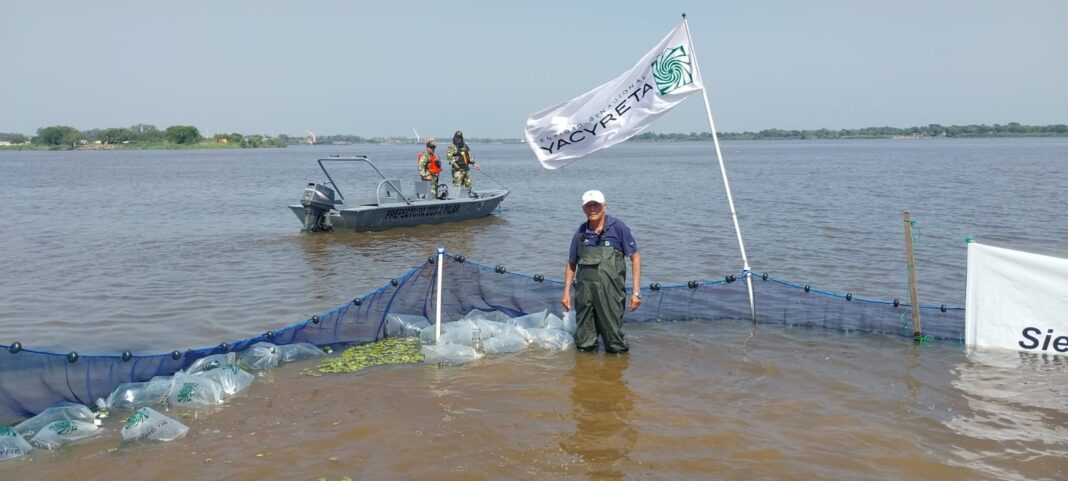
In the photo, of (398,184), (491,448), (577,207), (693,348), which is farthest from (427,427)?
(577,207)

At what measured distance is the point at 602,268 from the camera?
6793mm

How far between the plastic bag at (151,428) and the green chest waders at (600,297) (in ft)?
11.2

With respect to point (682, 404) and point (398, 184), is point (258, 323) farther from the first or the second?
point (398, 184)

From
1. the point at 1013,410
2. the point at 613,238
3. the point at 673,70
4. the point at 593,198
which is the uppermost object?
the point at 673,70

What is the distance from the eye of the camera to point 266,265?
13.6m

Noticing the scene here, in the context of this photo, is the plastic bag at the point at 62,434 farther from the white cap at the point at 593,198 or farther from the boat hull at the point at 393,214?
the boat hull at the point at 393,214

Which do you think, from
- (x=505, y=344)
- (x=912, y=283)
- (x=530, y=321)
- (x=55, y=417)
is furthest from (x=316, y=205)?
(x=912, y=283)

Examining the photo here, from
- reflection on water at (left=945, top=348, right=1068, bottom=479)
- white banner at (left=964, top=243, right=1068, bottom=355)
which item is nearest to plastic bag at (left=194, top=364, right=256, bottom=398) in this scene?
reflection on water at (left=945, top=348, right=1068, bottom=479)

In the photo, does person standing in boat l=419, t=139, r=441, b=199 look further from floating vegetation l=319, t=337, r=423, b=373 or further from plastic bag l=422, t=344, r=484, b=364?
plastic bag l=422, t=344, r=484, b=364

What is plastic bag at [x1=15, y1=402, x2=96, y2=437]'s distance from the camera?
215 inches

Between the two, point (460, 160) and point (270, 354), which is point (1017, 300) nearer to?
point (270, 354)

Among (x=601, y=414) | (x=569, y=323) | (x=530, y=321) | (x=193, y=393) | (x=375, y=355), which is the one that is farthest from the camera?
(x=530, y=321)

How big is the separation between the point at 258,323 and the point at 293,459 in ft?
15.1

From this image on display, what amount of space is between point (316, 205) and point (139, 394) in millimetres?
10869
